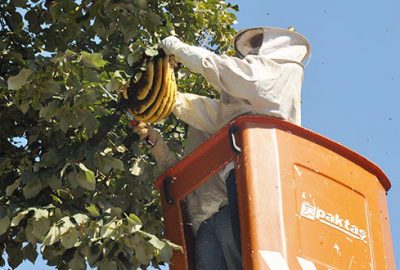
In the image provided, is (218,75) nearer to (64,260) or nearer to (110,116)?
(110,116)

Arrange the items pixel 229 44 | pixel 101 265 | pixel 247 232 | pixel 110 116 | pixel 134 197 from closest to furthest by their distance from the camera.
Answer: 1. pixel 247 232
2. pixel 101 265
3. pixel 110 116
4. pixel 134 197
5. pixel 229 44

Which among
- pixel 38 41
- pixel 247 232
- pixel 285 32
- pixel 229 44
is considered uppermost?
pixel 229 44

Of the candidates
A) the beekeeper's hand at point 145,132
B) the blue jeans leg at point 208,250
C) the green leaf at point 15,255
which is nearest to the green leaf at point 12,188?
the green leaf at point 15,255

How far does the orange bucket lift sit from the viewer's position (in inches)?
217

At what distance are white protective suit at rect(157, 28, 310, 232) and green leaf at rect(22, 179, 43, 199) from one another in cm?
82

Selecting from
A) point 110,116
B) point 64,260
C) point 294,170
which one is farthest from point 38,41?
point 294,170

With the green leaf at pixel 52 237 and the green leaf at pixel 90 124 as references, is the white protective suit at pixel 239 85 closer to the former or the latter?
the green leaf at pixel 90 124

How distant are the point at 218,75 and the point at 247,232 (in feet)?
2.94

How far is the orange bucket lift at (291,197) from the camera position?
18.1 feet

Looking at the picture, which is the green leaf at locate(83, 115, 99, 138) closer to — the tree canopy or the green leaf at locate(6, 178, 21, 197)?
the tree canopy

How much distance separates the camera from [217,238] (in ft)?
19.5

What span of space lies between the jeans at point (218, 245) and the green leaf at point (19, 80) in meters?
1.21

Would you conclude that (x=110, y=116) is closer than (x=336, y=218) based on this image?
No

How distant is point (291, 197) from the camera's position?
18.5 ft
